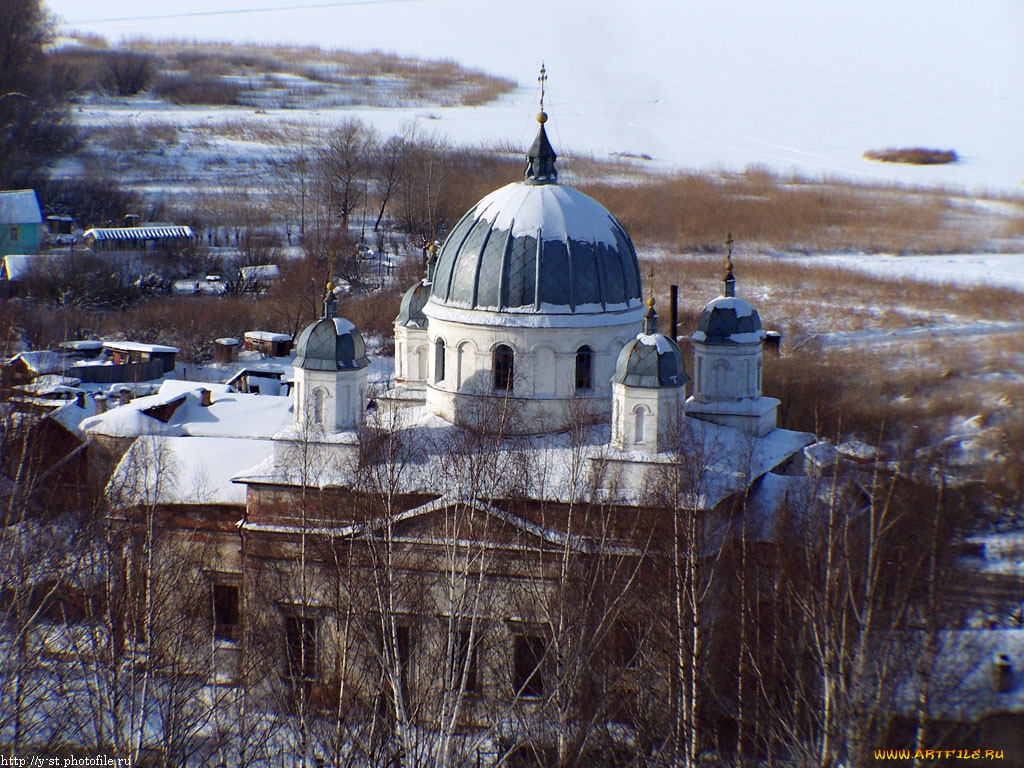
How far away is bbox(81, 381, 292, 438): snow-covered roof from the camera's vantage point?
31.9m

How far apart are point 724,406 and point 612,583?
8.62 metres

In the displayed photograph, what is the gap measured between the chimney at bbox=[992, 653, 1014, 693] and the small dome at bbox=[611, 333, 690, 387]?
7.66 metres

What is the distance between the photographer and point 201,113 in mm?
89625

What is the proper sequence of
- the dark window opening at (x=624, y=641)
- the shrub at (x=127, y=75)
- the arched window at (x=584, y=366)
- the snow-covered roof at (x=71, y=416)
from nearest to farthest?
the dark window opening at (x=624, y=641) → the arched window at (x=584, y=366) → the snow-covered roof at (x=71, y=416) → the shrub at (x=127, y=75)

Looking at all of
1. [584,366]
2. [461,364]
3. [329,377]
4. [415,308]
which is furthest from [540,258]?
[329,377]

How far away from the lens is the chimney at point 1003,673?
58.6 feet

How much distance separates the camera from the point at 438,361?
1073 inches

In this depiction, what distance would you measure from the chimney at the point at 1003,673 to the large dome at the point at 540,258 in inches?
420

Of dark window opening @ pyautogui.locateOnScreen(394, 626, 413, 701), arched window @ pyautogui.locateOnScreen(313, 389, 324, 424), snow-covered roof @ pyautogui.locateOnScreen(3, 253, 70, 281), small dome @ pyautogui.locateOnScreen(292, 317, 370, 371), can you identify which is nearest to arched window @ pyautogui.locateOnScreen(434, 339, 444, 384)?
small dome @ pyautogui.locateOnScreen(292, 317, 370, 371)

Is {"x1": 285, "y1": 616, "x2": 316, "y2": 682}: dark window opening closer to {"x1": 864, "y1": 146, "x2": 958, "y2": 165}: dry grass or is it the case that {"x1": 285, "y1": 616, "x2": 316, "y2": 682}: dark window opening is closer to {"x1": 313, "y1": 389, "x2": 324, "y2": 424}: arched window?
{"x1": 313, "y1": 389, "x2": 324, "y2": 424}: arched window

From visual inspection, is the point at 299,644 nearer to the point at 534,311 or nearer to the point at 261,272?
the point at 534,311

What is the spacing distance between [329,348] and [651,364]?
591 centimetres

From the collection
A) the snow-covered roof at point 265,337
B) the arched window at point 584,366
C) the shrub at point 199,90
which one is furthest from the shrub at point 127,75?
the arched window at point 584,366

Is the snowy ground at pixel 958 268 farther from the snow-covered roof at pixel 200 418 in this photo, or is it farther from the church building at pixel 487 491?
the snow-covered roof at pixel 200 418
